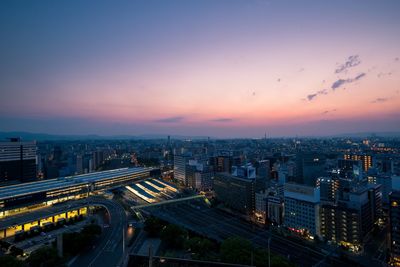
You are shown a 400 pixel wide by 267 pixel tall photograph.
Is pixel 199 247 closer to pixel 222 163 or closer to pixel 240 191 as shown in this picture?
pixel 240 191

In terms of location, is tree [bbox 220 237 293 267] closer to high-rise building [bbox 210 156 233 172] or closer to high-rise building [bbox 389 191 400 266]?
high-rise building [bbox 389 191 400 266]

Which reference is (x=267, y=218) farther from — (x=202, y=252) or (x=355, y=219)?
(x=202, y=252)

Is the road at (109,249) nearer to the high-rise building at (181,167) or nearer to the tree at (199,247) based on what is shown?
the tree at (199,247)

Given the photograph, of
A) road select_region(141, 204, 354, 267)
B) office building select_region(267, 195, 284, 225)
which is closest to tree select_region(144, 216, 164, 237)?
road select_region(141, 204, 354, 267)

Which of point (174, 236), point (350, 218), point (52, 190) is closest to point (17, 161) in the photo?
point (52, 190)

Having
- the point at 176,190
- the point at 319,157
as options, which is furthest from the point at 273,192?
the point at 319,157

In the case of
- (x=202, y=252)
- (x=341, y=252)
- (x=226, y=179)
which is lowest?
(x=341, y=252)
